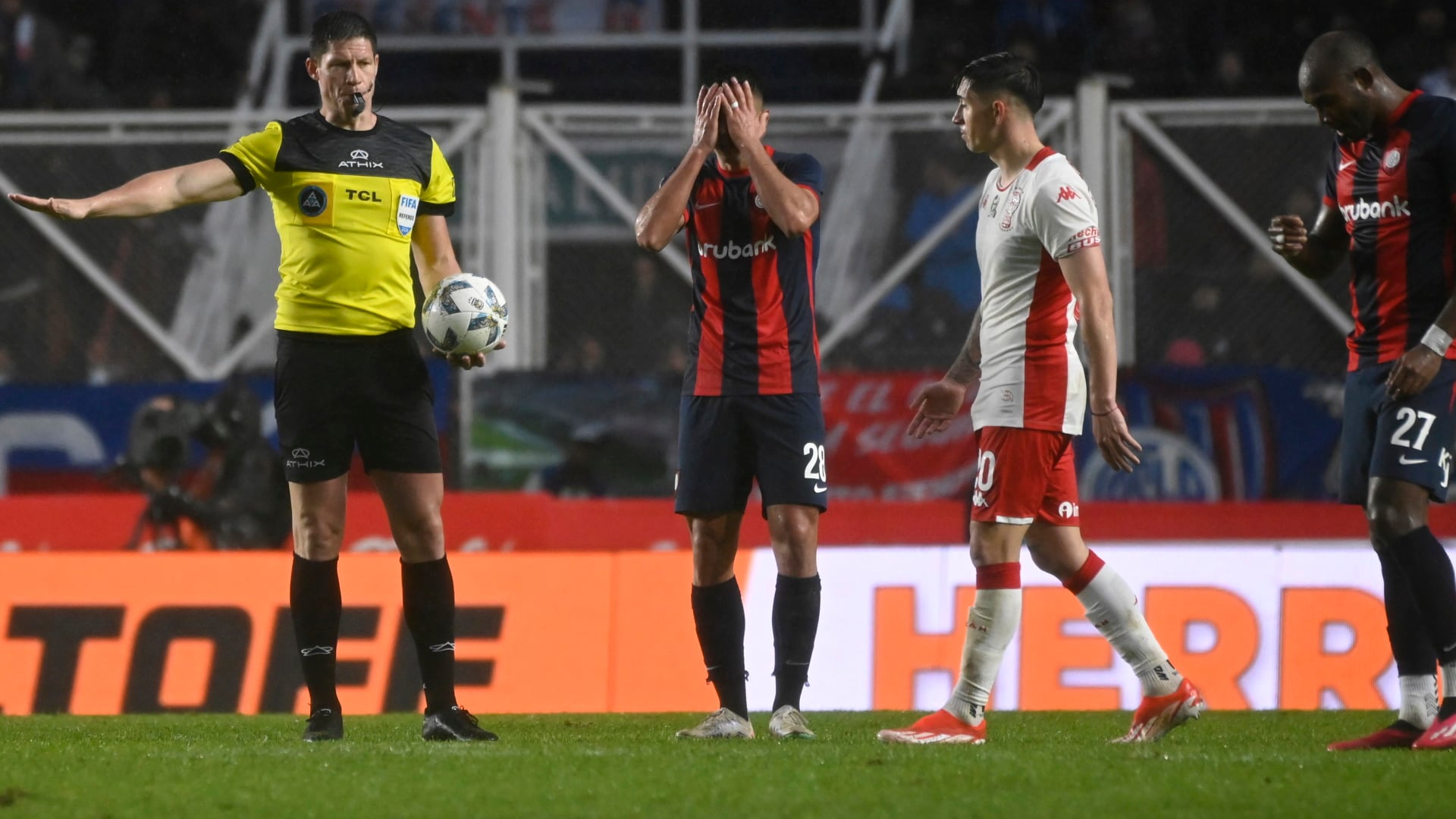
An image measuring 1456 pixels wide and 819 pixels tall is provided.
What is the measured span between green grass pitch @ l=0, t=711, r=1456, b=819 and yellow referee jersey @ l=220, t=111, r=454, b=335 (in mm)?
1361

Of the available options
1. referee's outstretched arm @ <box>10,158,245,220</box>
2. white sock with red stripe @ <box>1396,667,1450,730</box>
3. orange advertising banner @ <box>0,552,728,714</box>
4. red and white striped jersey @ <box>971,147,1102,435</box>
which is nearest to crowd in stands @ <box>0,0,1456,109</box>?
orange advertising banner @ <box>0,552,728,714</box>

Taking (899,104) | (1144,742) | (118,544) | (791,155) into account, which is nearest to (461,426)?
(118,544)

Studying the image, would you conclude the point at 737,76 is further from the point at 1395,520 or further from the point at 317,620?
the point at 1395,520

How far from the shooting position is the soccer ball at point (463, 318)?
18.9 feet

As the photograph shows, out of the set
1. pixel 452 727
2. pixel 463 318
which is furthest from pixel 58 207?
pixel 452 727

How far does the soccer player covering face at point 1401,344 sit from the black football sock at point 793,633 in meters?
1.67

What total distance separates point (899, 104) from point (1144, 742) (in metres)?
7.62

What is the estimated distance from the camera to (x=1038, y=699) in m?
7.91

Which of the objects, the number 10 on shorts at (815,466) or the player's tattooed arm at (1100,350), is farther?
the number 10 on shorts at (815,466)

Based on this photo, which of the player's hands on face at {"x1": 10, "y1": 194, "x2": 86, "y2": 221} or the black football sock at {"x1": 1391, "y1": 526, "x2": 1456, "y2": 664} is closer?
the player's hands on face at {"x1": 10, "y1": 194, "x2": 86, "y2": 221}

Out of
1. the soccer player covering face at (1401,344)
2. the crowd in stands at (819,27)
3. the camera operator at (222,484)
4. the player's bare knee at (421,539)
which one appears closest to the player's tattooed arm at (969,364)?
the soccer player covering face at (1401,344)

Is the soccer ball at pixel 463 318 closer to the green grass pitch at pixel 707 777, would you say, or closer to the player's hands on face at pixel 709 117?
the player's hands on face at pixel 709 117

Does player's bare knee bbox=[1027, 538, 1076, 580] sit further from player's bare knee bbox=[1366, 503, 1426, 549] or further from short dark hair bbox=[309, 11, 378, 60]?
short dark hair bbox=[309, 11, 378, 60]

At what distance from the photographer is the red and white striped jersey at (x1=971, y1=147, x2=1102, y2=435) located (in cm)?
541
